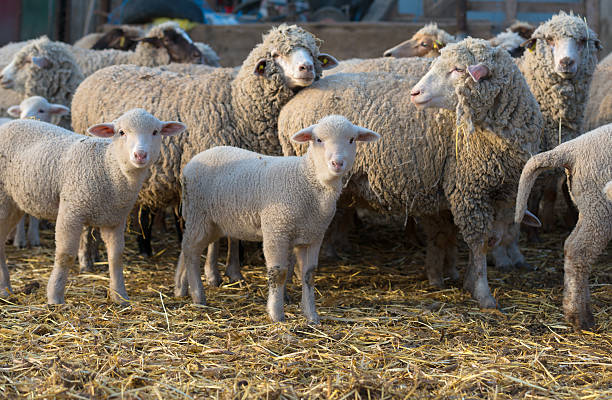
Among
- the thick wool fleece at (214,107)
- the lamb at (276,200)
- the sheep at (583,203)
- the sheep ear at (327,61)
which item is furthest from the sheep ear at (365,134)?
the sheep ear at (327,61)

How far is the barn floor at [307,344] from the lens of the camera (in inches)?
138

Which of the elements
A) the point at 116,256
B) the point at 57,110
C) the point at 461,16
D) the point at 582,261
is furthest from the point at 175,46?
the point at 582,261

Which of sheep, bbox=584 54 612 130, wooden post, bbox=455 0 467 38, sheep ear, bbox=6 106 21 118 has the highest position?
wooden post, bbox=455 0 467 38

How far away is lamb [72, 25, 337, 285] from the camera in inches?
229

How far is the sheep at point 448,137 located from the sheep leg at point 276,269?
1236mm

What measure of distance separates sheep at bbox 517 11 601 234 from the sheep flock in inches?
0.7

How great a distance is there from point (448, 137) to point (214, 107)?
197 centimetres

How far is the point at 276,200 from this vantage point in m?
4.48

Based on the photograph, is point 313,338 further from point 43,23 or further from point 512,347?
point 43,23

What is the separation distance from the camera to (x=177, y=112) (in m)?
6.04

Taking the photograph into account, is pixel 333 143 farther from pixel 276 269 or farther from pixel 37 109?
pixel 37 109

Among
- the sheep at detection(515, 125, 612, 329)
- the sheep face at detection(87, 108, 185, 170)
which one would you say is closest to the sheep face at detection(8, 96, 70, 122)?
the sheep face at detection(87, 108, 185, 170)

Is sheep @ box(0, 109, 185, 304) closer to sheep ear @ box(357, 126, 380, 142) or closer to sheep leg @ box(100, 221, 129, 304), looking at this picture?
sheep leg @ box(100, 221, 129, 304)

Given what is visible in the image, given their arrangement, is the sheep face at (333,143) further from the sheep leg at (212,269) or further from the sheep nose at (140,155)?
the sheep leg at (212,269)
